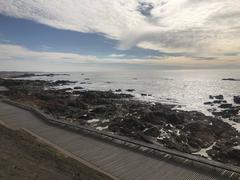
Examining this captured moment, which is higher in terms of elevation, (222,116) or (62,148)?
(62,148)

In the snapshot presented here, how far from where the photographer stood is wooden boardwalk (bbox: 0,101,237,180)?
9.76 m

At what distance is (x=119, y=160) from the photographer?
36.7ft

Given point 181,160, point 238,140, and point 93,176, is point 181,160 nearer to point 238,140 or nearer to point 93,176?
point 93,176

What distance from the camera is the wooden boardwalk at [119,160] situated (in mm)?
9758

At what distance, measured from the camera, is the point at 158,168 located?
34.0ft

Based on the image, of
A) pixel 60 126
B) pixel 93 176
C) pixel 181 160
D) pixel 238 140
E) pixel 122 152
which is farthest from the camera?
pixel 238 140

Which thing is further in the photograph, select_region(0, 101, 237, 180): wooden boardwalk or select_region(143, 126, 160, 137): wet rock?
select_region(143, 126, 160, 137): wet rock

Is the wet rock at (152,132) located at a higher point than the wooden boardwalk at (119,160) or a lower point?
lower

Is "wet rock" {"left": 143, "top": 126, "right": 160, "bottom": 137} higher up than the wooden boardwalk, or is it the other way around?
the wooden boardwalk

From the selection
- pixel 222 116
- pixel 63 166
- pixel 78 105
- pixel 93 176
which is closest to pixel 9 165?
pixel 63 166

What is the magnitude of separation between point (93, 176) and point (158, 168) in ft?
10.3

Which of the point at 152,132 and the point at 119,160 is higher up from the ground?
the point at 119,160

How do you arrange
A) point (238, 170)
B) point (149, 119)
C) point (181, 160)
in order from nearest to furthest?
point (238, 170)
point (181, 160)
point (149, 119)

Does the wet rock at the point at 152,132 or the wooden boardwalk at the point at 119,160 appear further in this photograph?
the wet rock at the point at 152,132
